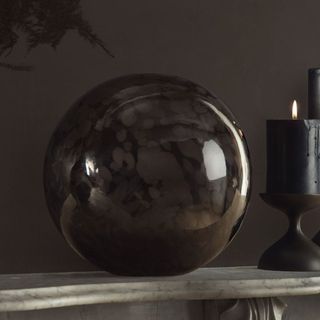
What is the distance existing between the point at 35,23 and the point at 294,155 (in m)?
0.38

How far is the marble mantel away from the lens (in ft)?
2.93

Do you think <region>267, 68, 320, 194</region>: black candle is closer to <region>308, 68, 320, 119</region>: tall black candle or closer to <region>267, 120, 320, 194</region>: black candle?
<region>267, 120, 320, 194</region>: black candle

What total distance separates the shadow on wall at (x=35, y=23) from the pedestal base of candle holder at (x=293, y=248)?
345mm

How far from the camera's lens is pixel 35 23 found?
1106 mm

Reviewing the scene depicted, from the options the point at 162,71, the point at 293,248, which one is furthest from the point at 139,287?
the point at 162,71

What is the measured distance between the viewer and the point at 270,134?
1122mm

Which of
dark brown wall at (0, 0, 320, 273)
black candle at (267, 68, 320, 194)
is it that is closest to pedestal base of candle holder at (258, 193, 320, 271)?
black candle at (267, 68, 320, 194)

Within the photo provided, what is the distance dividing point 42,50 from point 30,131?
109mm

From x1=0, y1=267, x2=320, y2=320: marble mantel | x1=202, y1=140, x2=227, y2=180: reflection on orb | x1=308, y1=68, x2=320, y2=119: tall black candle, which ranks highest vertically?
x1=308, y1=68, x2=320, y2=119: tall black candle

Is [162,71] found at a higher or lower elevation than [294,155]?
higher

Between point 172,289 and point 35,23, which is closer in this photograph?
point 172,289

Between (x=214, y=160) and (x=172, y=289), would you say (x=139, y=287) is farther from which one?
Result: (x=214, y=160)

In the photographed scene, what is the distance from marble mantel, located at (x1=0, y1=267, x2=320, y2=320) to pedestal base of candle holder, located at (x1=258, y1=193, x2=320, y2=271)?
2 cm

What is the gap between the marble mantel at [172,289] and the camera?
0.89 metres
